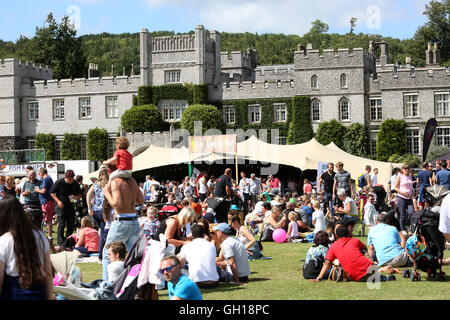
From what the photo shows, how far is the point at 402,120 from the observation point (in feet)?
144

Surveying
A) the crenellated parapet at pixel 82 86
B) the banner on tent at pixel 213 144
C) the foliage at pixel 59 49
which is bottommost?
the banner on tent at pixel 213 144

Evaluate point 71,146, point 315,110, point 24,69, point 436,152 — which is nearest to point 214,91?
point 315,110

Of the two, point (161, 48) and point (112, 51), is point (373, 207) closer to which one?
point (161, 48)

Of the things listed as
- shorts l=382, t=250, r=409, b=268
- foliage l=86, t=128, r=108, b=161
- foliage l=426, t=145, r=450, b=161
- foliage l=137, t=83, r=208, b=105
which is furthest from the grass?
foliage l=86, t=128, r=108, b=161

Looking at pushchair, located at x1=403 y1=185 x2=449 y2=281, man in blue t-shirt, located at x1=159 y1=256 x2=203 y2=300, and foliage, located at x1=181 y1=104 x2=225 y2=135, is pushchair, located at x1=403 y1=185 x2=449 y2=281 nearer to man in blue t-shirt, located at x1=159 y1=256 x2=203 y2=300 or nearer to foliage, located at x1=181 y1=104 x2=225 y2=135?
man in blue t-shirt, located at x1=159 y1=256 x2=203 y2=300

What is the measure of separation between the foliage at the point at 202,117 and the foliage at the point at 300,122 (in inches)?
191

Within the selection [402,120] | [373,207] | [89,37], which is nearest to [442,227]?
[373,207]

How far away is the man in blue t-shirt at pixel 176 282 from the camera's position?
7.01 meters

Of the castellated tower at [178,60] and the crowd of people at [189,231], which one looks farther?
the castellated tower at [178,60]

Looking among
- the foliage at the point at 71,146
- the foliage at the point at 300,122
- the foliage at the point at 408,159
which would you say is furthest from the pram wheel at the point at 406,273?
the foliage at the point at 71,146

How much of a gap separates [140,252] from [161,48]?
4313cm

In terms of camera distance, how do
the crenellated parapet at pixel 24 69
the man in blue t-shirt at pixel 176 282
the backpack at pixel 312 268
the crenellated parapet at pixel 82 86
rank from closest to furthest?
1. the man in blue t-shirt at pixel 176 282
2. the backpack at pixel 312 268
3. the crenellated parapet at pixel 82 86
4. the crenellated parapet at pixel 24 69

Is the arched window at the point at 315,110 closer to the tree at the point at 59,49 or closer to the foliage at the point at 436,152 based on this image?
the foliage at the point at 436,152
